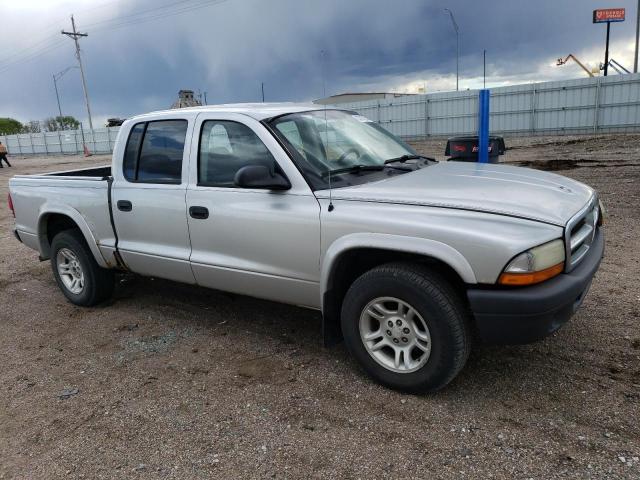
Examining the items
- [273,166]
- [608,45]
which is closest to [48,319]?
[273,166]

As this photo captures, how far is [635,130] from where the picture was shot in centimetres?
2459

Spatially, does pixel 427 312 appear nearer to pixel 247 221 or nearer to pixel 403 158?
pixel 247 221

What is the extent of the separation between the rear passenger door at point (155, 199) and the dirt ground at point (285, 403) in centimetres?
67

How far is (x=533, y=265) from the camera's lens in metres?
2.78

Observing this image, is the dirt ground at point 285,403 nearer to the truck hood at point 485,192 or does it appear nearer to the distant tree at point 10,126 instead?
the truck hood at point 485,192

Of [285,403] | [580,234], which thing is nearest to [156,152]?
[285,403]

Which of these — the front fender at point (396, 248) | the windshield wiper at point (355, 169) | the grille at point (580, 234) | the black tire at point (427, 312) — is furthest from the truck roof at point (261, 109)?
the grille at point (580, 234)

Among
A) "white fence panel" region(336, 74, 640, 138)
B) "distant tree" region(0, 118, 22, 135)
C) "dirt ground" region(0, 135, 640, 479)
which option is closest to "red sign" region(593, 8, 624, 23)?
"white fence panel" region(336, 74, 640, 138)

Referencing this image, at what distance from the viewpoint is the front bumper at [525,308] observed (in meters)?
2.80

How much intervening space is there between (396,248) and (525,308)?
772mm

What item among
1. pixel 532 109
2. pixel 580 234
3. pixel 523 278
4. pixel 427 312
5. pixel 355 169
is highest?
pixel 532 109

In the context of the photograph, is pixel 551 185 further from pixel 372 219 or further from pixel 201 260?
pixel 201 260

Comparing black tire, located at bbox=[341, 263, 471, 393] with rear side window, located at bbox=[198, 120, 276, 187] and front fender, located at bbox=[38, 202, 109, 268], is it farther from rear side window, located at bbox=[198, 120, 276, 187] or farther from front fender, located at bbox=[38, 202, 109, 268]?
front fender, located at bbox=[38, 202, 109, 268]

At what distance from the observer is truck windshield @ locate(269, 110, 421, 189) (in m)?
3.64
